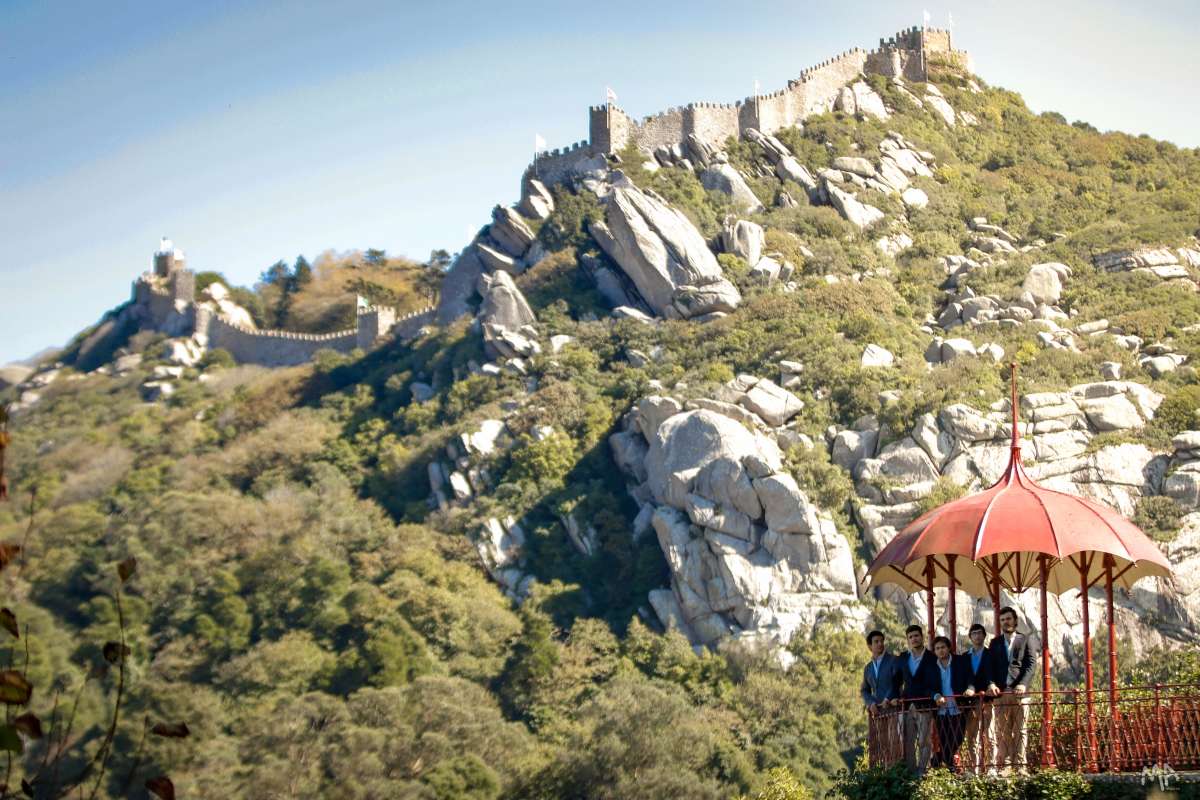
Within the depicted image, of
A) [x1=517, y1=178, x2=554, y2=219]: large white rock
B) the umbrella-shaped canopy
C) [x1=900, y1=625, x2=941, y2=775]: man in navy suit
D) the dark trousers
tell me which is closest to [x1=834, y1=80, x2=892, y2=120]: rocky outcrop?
[x1=517, y1=178, x2=554, y2=219]: large white rock

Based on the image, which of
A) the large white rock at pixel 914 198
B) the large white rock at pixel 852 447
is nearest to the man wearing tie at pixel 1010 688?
the large white rock at pixel 852 447

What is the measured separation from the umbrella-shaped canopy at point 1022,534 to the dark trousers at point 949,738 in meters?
1.30

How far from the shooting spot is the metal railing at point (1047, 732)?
1165cm

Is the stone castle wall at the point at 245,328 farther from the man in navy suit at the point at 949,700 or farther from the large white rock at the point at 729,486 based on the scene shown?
the man in navy suit at the point at 949,700

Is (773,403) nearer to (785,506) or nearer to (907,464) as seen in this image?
(907,464)

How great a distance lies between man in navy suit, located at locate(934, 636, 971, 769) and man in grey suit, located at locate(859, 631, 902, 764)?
42cm

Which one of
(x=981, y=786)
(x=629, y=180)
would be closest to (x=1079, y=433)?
(x=629, y=180)

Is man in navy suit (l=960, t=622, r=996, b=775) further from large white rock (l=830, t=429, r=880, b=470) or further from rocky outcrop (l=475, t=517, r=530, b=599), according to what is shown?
rocky outcrop (l=475, t=517, r=530, b=599)

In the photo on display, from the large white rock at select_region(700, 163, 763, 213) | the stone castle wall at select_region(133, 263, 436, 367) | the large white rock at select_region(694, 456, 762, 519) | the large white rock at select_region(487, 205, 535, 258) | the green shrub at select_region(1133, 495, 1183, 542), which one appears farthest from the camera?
the stone castle wall at select_region(133, 263, 436, 367)

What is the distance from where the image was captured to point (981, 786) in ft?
39.1

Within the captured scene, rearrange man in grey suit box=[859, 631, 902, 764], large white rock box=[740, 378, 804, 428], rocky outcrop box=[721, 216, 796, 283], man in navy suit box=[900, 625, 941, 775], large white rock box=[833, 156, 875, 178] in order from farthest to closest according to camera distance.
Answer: large white rock box=[833, 156, 875, 178], rocky outcrop box=[721, 216, 796, 283], large white rock box=[740, 378, 804, 428], man in grey suit box=[859, 631, 902, 764], man in navy suit box=[900, 625, 941, 775]

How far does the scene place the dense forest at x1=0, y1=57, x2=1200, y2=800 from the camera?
3089cm

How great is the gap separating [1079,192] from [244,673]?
3719cm

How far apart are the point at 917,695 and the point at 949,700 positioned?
490 mm
